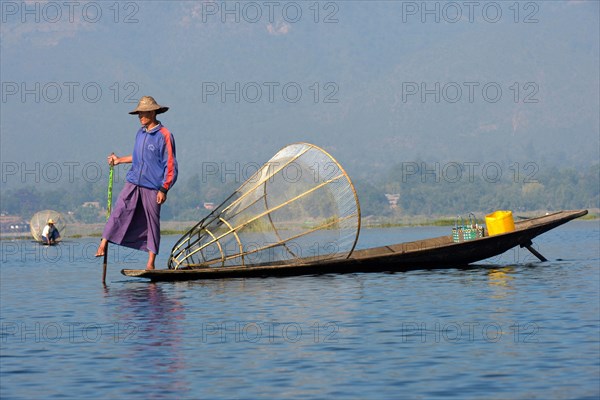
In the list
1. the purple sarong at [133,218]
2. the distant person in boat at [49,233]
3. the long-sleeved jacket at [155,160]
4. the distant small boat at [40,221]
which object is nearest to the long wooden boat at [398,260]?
the purple sarong at [133,218]

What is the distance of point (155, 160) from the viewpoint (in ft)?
75.8

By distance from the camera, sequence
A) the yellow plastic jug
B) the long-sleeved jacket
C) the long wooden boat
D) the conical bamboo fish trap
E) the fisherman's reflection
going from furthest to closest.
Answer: the yellow plastic jug, the conical bamboo fish trap, the long wooden boat, the long-sleeved jacket, the fisherman's reflection

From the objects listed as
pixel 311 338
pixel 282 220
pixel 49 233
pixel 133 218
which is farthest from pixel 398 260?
pixel 49 233

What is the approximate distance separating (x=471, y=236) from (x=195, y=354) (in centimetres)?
1421

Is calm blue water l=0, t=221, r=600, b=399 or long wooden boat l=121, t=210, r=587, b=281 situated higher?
long wooden boat l=121, t=210, r=587, b=281

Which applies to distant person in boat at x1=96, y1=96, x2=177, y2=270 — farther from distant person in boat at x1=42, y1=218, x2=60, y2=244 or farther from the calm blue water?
distant person in boat at x1=42, y1=218, x2=60, y2=244

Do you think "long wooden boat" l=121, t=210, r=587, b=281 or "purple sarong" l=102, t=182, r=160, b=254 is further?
"long wooden boat" l=121, t=210, r=587, b=281

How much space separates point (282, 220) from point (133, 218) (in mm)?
4549

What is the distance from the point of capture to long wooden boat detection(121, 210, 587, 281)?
982 inches

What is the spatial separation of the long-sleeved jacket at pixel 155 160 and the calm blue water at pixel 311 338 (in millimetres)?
1965

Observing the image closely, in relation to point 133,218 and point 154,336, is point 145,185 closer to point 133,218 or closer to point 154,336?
point 133,218

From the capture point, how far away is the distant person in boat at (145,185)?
22953 mm

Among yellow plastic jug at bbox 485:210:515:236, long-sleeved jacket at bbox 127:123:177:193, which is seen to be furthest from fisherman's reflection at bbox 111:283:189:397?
yellow plastic jug at bbox 485:210:515:236

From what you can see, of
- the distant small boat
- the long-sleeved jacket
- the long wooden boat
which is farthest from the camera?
the distant small boat
